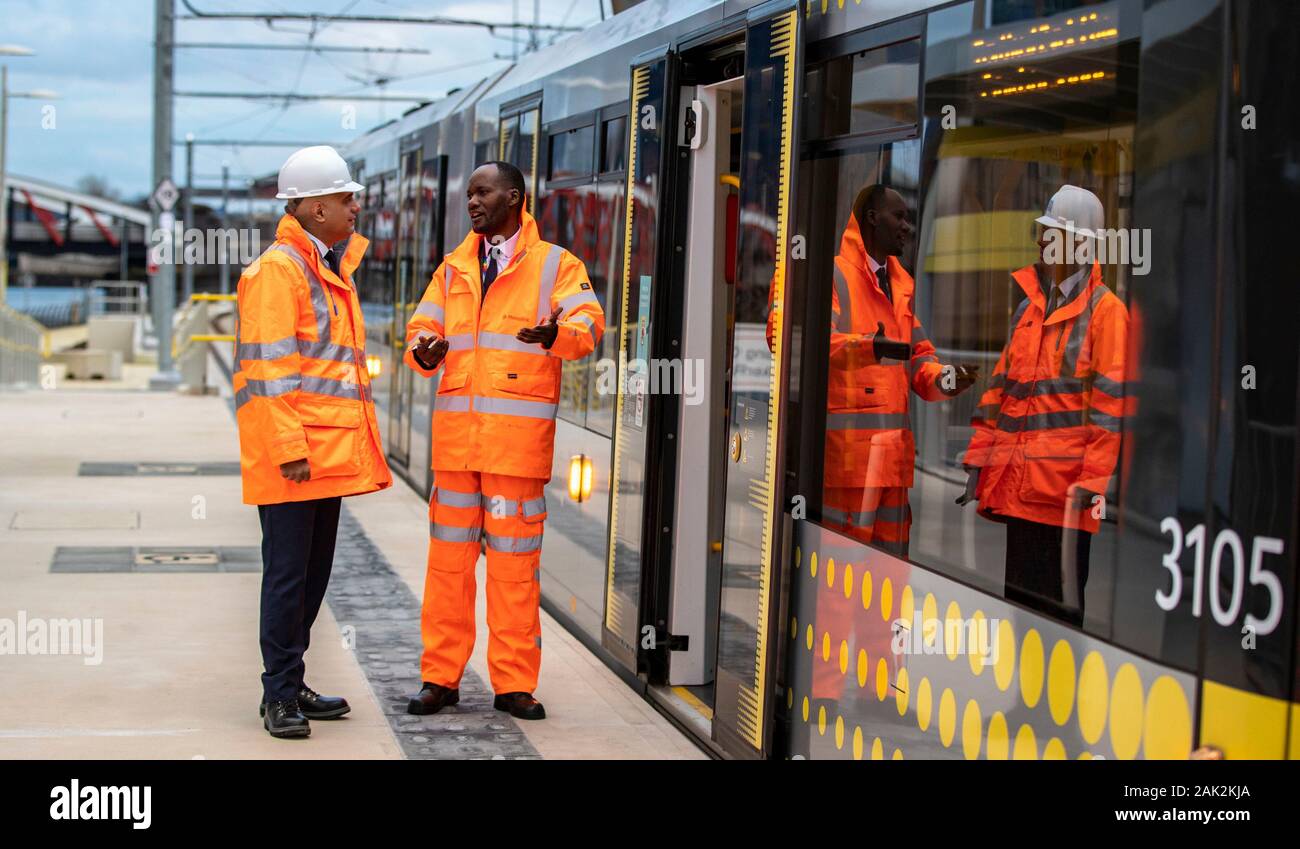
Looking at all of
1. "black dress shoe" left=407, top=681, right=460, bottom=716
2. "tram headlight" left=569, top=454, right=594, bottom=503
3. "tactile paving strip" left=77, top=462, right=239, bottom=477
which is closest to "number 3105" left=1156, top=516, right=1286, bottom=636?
"black dress shoe" left=407, top=681, right=460, bottom=716

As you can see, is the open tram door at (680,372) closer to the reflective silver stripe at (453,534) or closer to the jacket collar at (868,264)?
the reflective silver stripe at (453,534)

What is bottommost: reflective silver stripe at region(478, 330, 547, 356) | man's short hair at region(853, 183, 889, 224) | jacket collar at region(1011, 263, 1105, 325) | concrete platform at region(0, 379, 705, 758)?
concrete platform at region(0, 379, 705, 758)

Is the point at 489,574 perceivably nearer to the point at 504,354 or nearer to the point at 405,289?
the point at 504,354

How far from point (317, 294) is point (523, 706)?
171cm

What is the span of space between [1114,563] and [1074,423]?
38 cm

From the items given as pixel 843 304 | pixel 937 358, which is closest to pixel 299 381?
pixel 843 304

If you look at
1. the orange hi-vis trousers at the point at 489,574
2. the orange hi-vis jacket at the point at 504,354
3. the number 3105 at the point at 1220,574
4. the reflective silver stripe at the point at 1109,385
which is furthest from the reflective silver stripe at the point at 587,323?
the number 3105 at the point at 1220,574

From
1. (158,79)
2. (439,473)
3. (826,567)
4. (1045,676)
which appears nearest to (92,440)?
(158,79)

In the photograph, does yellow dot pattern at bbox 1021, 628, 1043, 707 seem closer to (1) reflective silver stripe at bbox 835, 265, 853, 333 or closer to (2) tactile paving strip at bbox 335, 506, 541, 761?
(1) reflective silver stripe at bbox 835, 265, 853, 333

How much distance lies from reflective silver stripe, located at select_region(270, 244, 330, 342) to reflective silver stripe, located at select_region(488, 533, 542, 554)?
974mm

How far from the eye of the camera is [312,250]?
19.7ft

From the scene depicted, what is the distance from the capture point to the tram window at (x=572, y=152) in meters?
7.93

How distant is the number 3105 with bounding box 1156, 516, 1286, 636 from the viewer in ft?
9.78

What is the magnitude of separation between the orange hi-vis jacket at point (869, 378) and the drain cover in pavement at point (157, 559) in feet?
18.4
